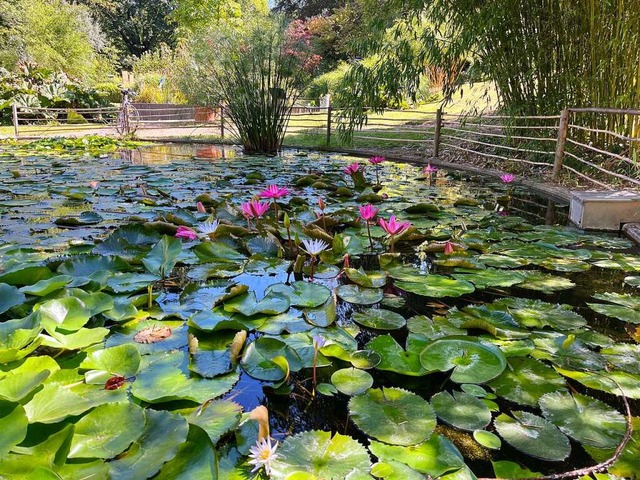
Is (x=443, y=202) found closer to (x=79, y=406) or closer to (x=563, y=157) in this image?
(x=563, y=157)

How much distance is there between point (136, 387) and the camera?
3.11 ft

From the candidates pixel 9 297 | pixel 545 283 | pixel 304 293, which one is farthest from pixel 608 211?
pixel 9 297

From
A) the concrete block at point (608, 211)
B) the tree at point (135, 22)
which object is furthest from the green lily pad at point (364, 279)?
the tree at point (135, 22)

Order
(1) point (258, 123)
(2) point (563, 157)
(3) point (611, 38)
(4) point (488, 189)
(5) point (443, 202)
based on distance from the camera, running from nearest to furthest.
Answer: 1. (5) point (443, 202)
2. (3) point (611, 38)
3. (4) point (488, 189)
4. (2) point (563, 157)
5. (1) point (258, 123)

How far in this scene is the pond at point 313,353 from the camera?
0.77 m


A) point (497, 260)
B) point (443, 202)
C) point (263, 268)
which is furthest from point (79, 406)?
point (443, 202)

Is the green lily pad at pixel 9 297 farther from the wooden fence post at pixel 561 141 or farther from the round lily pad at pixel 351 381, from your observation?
the wooden fence post at pixel 561 141

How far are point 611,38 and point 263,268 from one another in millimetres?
3672

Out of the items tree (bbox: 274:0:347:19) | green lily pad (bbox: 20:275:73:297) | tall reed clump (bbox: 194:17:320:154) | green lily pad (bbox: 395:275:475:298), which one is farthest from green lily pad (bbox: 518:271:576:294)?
tree (bbox: 274:0:347:19)

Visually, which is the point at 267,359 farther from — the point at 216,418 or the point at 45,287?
the point at 45,287

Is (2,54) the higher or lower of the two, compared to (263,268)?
higher

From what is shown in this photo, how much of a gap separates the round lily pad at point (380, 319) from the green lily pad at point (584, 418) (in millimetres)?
465

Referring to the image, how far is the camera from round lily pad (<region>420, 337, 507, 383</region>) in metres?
1.06

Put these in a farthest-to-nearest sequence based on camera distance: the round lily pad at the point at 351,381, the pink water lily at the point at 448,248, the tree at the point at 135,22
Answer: the tree at the point at 135,22 → the pink water lily at the point at 448,248 → the round lily pad at the point at 351,381
